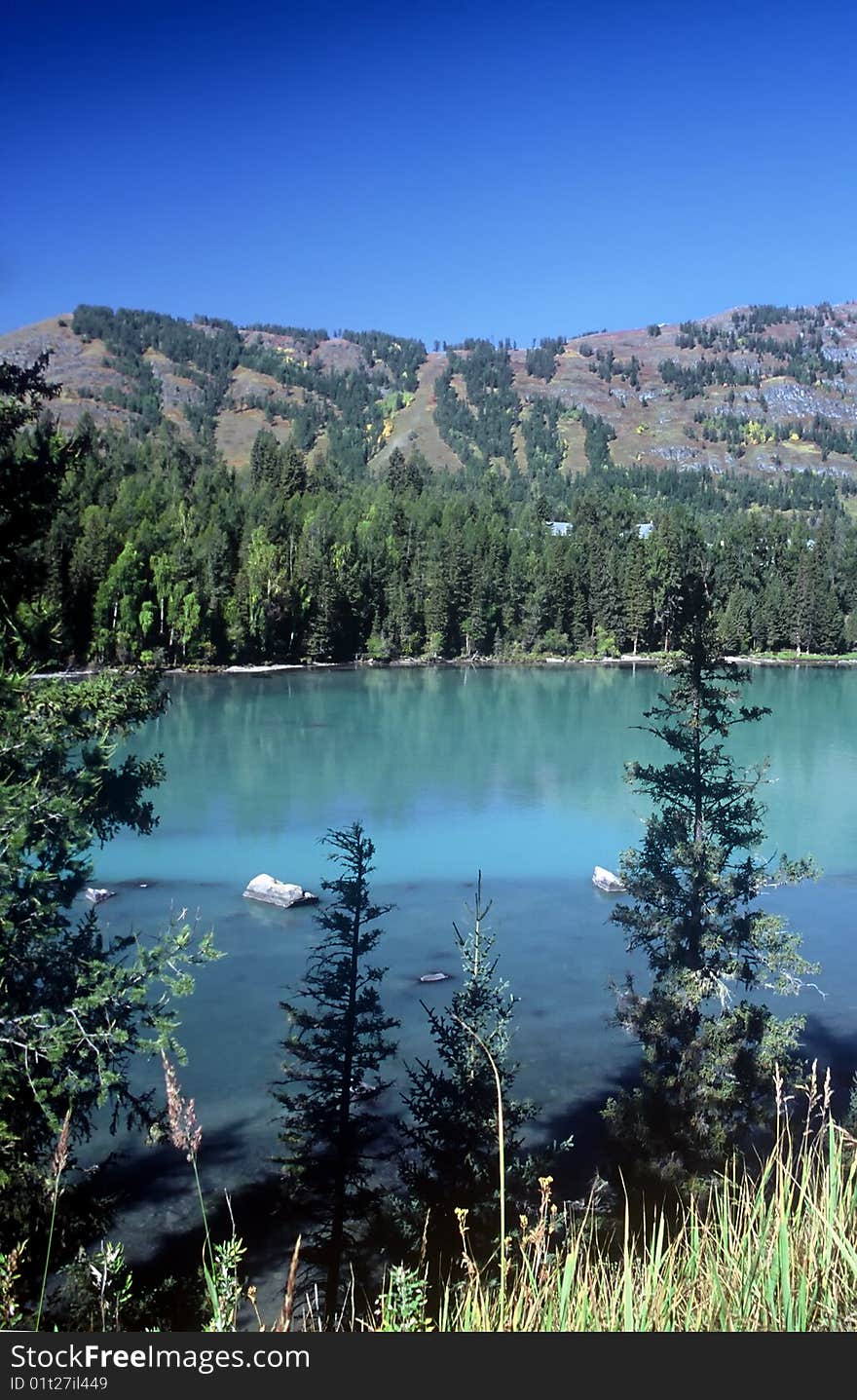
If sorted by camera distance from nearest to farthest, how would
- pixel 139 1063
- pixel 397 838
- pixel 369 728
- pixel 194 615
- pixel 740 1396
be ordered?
pixel 740 1396
pixel 139 1063
pixel 397 838
pixel 369 728
pixel 194 615

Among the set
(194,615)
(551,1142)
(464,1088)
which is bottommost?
(551,1142)

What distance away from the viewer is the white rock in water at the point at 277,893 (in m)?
19.6

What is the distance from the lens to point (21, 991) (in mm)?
7543

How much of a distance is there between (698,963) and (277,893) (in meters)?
10.7

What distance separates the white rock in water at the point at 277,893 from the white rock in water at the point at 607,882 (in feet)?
20.1

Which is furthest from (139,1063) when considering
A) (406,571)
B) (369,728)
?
(406,571)

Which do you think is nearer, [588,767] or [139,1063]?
[139,1063]

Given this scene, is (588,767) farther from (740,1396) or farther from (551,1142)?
(740,1396)

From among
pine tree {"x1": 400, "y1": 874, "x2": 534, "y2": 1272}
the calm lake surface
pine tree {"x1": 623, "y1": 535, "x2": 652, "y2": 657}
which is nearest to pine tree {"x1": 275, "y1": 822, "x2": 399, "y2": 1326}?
pine tree {"x1": 400, "y1": 874, "x2": 534, "y2": 1272}

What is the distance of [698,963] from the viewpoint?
35.9 ft

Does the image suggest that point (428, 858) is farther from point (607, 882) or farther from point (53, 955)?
point (53, 955)

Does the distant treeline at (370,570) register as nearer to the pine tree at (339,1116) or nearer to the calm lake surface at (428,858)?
the calm lake surface at (428,858)

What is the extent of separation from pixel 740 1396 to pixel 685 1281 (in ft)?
2.05

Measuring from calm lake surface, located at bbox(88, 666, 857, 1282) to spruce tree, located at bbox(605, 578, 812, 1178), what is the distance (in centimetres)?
192
